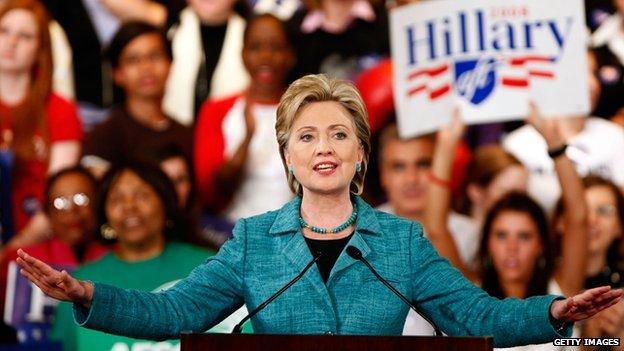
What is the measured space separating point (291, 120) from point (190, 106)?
3336 millimetres

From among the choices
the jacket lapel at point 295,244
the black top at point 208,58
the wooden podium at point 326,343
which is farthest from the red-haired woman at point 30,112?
the wooden podium at point 326,343

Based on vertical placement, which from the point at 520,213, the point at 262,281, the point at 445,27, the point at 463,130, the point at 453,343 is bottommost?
the point at 453,343

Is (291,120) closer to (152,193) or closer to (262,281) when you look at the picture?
(262,281)

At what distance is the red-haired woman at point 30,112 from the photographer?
5.87 metres

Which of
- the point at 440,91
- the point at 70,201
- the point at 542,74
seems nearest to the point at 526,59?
the point at 542,74

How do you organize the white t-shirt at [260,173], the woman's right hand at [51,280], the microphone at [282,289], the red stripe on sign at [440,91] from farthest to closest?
the white t-shirt at [260,173] < the red stripe on sign at [440,91] < the microphone at [282,289] < the woman's right hand at [51,280]

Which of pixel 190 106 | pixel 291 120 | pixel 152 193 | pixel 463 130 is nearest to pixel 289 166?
pixel 291 120

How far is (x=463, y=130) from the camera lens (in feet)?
18.3

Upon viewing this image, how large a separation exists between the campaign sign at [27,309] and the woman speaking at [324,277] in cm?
269

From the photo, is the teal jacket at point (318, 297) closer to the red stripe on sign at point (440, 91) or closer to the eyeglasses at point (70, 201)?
the red stripe on sign at point (440, 91)

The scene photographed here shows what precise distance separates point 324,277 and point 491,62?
299cm

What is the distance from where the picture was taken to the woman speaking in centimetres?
259

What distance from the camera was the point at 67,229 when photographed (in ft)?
18.3

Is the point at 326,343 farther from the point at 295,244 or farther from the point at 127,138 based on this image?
the point at 127,138
